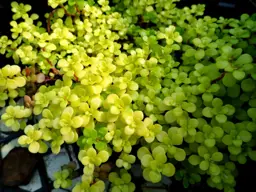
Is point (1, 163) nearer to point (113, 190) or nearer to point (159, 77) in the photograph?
point (113, 190)

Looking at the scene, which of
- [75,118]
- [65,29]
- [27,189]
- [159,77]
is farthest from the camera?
[27,189]

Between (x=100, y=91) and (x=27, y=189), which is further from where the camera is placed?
(x=27, y=189)

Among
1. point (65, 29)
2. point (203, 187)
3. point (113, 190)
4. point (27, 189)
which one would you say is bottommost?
point (27, 189)

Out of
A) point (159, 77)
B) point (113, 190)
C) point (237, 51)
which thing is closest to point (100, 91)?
point (159, 77)

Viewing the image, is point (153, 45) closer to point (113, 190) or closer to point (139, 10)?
point (139, 10)

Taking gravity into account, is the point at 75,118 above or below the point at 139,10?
below

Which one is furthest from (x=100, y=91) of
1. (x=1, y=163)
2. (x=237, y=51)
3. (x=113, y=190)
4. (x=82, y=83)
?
(x=1, y=163)

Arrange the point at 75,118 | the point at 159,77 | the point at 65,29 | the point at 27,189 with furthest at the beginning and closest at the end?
the point at 27,189
the point at 65,29
the point at 159,77
the point at 75,118
